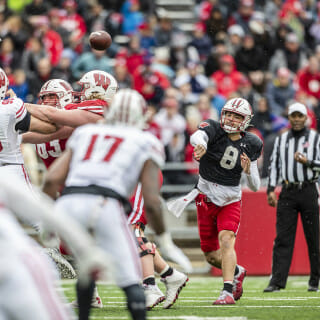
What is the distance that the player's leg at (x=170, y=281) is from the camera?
256 inches

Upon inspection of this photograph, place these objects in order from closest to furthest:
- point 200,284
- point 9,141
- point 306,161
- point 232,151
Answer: point 9,141
point 232,151
point 306,161
point 200,284

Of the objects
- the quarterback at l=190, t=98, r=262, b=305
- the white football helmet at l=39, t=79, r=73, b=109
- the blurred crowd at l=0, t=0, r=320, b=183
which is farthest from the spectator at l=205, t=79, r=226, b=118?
the white football helmet at l=39, t=79, r=73, b=109

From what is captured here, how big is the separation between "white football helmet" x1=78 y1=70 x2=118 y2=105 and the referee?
8.37 ft

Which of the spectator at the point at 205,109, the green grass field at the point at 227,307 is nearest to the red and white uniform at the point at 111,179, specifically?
the green grass field at the point at 227,307

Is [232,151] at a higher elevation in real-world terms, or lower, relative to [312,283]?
higher

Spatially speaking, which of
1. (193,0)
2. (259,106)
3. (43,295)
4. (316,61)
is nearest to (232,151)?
(43,295)

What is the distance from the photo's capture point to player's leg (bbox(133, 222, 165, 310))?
21.0ft

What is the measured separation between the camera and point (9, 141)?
244 inches

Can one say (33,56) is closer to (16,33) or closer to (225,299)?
(16,33)

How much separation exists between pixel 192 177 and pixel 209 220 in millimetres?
4543

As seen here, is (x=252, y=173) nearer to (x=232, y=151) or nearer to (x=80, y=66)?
(x=232, y=151)

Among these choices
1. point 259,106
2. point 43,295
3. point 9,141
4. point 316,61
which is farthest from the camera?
point 316,61

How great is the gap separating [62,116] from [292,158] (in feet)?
10.6

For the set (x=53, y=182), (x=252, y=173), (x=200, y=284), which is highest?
(x=53, y=182)
